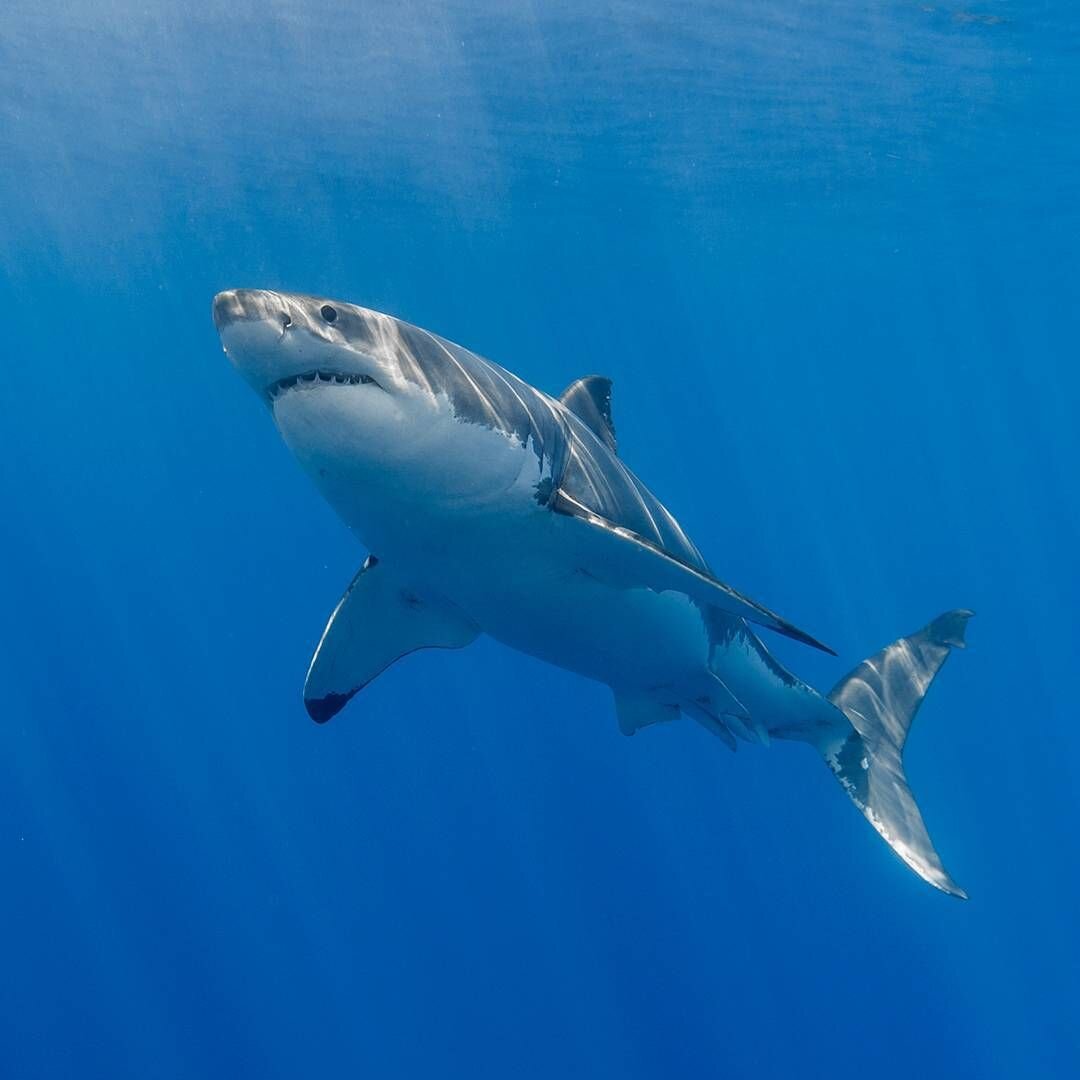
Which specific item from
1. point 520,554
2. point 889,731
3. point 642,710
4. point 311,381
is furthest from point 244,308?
point 889,731

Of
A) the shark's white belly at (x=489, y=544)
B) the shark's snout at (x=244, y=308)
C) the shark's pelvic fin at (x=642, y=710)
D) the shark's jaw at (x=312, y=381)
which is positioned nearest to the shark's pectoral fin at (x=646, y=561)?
the shark's white belly at (x=489, y=544)

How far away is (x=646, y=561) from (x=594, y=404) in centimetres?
195

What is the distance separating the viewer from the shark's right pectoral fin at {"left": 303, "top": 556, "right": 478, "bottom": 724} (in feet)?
19.9

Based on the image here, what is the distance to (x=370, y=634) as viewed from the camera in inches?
252

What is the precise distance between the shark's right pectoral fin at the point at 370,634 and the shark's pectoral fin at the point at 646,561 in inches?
58.7

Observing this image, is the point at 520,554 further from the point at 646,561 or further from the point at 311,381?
the point at 311,381

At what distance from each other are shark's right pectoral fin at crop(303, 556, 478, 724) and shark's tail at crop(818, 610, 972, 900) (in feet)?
11.2

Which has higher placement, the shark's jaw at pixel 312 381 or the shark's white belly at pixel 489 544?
the shark's white belly at pixel 489 544

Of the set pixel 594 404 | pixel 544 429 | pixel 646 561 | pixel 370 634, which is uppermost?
pixel 594 404

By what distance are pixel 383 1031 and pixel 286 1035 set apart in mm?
2463

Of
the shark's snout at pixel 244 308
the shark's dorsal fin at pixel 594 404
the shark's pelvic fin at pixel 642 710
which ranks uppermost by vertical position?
the shark's dorsal fin at pixel 594 404

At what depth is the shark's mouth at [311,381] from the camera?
363cm

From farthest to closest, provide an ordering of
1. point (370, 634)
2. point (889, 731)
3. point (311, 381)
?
point (889, 731) → point (370, 634) → point (311, 381)

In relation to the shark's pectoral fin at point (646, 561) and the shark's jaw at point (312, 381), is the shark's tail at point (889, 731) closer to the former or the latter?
the shark's pectoral fin at point (646, 561)
